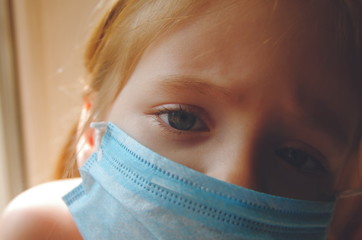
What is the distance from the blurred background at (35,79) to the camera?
3.74 ft

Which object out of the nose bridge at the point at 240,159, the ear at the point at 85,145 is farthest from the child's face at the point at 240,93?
the ear at the point at 85,145

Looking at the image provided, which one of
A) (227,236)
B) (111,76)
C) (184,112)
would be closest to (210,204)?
(227,236)

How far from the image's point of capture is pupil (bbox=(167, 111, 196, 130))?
61 cm

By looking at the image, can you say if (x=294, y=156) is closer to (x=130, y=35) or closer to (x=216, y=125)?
(x=216, y=125)

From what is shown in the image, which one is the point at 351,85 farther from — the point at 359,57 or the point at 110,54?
the point at 110,54

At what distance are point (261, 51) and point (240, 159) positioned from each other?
17 centimetres

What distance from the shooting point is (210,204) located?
0.52m

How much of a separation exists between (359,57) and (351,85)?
0.06 meters

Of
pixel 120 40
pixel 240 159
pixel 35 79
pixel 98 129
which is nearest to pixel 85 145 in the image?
pixel 98 129

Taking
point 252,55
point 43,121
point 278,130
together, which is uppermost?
point 252,55

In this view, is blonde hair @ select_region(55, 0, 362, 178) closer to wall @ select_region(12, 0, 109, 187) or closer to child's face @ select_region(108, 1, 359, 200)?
child's face @ select_region(108, 1, 359, 200)

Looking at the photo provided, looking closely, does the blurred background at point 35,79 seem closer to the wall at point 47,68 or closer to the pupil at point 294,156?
the wall at point 47,68

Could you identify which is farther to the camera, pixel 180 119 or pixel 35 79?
pixel 35 79

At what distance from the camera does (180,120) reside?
61 cm
